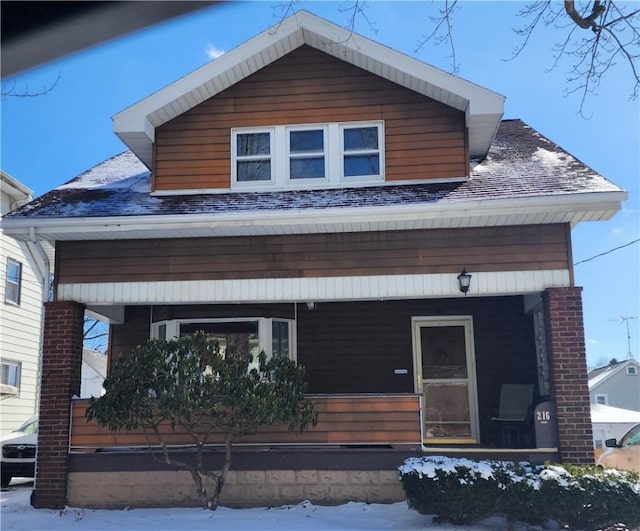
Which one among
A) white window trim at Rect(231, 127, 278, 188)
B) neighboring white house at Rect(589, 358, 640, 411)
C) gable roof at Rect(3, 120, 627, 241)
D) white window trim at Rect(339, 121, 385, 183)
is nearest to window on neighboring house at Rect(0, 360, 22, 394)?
gable roof at Rect(3, 120, 627, 241)

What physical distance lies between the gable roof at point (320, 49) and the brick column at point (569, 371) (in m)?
2.78

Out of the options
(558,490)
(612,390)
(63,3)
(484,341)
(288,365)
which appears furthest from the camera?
(612,390)

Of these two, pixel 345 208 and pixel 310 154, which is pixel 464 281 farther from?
pixel 310 154

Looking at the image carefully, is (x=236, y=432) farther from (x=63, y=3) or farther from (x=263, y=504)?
(x=63, y=3)

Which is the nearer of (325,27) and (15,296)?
(325,27)

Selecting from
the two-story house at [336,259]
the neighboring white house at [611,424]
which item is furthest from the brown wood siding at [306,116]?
the neighboring white house at [611,424]

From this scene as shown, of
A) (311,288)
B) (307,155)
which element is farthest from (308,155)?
(311,288)

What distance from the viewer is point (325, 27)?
998 centimetres

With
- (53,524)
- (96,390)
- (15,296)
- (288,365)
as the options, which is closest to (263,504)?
(288,365)

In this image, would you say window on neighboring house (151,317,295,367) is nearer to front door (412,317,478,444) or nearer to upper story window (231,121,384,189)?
upper story window (231,121,384,189)

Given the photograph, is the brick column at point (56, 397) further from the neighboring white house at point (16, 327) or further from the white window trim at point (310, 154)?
the neighboring white house at point (16, 327)

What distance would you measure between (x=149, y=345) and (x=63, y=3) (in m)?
6.50

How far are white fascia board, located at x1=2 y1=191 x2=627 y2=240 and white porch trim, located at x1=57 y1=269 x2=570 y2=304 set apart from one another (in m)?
0.67

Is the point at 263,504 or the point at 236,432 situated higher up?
the point at 236,432
